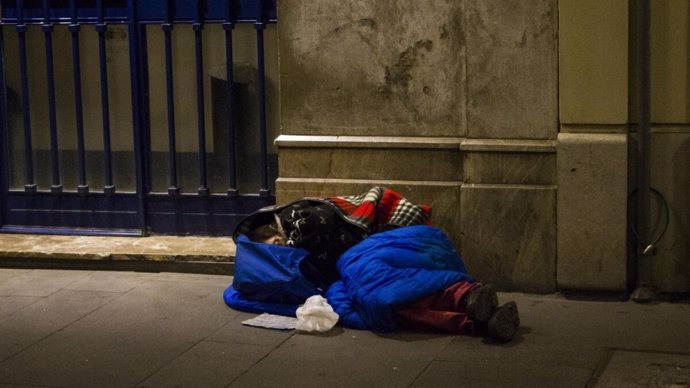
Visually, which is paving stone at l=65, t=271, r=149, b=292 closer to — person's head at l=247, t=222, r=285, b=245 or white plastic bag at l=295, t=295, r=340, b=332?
person's head at l=247, t=222, r=285, b=245

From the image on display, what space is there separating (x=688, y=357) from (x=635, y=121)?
64.3 inches

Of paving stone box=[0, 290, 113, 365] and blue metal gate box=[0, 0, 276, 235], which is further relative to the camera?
blue metal gate box=[0, 0, 276, 235]

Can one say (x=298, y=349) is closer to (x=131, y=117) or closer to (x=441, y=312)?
(x=441, y=312)

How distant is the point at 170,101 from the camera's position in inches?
332

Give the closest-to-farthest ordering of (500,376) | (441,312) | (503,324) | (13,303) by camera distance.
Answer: (500,376) < (503,324) < (441,312) < (13,303)

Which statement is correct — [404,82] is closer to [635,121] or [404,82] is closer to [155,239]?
[635,121]

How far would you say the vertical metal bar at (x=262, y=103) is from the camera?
323 inches

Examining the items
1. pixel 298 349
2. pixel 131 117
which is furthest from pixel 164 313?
pixel 131 117

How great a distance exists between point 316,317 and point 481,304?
3.15 ft

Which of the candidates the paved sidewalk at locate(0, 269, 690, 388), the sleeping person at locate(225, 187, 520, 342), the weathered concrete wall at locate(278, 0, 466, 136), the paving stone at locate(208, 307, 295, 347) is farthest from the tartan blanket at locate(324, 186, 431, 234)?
the paving stone at locate(208, 307, 295, 347)

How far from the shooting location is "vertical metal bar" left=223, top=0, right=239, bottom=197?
27.1 feet

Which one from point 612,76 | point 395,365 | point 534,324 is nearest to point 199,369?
point 395,365

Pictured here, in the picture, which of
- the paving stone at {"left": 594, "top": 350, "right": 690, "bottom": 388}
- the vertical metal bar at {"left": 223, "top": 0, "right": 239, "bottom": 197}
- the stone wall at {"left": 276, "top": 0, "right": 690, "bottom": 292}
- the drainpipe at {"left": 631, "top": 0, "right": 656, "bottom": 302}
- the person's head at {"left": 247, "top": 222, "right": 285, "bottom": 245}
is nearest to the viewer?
the paving stone at {"left": 594, "top": 350, "right": 690, "bottom": 388}

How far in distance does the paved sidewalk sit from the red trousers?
69 mm
